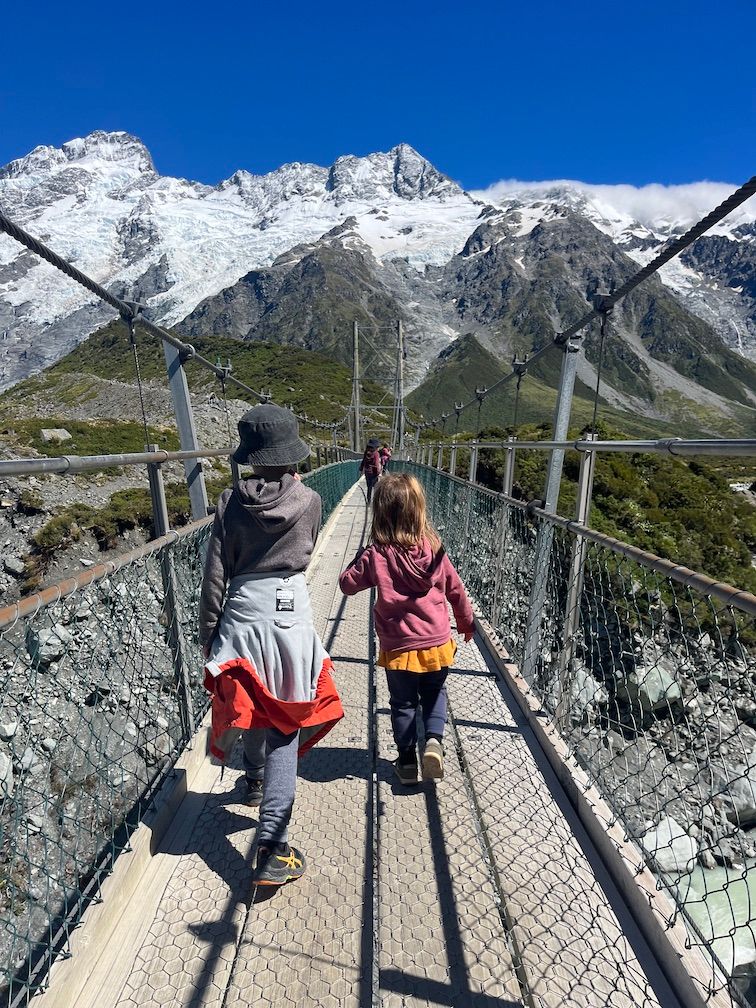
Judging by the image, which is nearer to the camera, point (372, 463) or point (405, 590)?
point (405, 590)

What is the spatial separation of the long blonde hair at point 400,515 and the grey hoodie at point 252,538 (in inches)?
19.7

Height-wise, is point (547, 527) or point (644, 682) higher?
point (547, 527)

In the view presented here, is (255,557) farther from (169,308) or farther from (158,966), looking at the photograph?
(169,308)

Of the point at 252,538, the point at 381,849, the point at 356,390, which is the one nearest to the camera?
the point at 252,538

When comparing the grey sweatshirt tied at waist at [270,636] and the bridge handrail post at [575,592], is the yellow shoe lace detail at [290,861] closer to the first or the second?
the grey sweatshirt tied at waist at [270,636]

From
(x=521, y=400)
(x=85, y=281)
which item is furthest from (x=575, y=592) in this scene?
(x=521, y=400)

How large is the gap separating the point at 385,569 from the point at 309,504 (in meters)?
0.54

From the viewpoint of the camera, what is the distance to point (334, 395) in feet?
245

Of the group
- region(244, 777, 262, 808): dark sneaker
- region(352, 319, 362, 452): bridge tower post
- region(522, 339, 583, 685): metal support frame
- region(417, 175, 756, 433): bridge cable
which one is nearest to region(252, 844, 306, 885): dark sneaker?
region(244, 777, 262, 808): dark sneaker

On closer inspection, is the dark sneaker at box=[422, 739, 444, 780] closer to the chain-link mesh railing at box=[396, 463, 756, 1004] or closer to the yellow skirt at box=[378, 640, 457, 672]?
the yellow skirt at box=[378, 640, 457, 672]

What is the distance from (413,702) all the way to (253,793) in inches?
27.1

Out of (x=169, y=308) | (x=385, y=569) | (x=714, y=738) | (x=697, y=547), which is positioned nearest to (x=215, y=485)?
(x=697, y=547)

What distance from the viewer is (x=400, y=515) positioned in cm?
233

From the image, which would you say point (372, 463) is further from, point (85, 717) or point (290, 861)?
point (290, 861)
